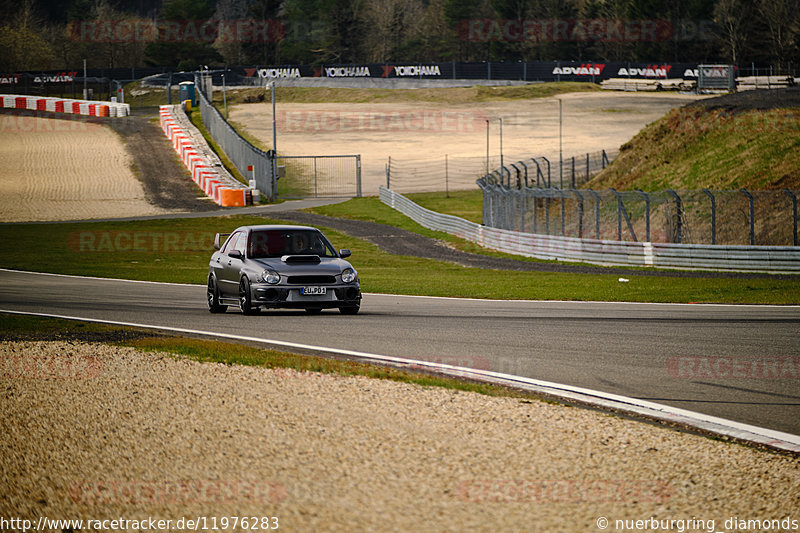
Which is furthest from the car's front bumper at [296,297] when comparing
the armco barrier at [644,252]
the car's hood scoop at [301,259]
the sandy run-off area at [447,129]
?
the sandy run-off area at [447,129]

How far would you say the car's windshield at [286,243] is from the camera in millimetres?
17141

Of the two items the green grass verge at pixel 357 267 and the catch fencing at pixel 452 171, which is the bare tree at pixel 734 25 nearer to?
the catch fencing at pixel 452 171

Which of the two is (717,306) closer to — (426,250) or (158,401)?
(158,401)

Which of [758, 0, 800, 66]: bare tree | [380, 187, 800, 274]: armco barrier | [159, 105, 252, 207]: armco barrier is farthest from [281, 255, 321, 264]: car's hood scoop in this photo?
[758, 0, 800, 66]: bare tree

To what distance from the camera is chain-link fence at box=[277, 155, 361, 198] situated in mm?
61062

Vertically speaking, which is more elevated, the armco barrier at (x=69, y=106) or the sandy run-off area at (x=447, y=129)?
the armco barrier at (x=69, y=106)

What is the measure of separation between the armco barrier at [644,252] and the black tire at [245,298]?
1592cm

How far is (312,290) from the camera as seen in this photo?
53.1ft

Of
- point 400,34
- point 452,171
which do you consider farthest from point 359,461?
point 400,34

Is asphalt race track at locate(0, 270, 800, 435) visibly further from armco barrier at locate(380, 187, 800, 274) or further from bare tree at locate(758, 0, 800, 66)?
bare tree at locate(758, 0, 800, 66)

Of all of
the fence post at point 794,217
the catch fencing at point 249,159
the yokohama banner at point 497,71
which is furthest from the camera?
the yokohama banner at point 497,71

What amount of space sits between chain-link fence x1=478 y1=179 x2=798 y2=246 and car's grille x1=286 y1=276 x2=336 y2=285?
1593cm

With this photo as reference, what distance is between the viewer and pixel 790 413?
8.66 metres

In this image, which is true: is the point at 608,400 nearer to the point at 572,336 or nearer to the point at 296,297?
the point at 572,336
